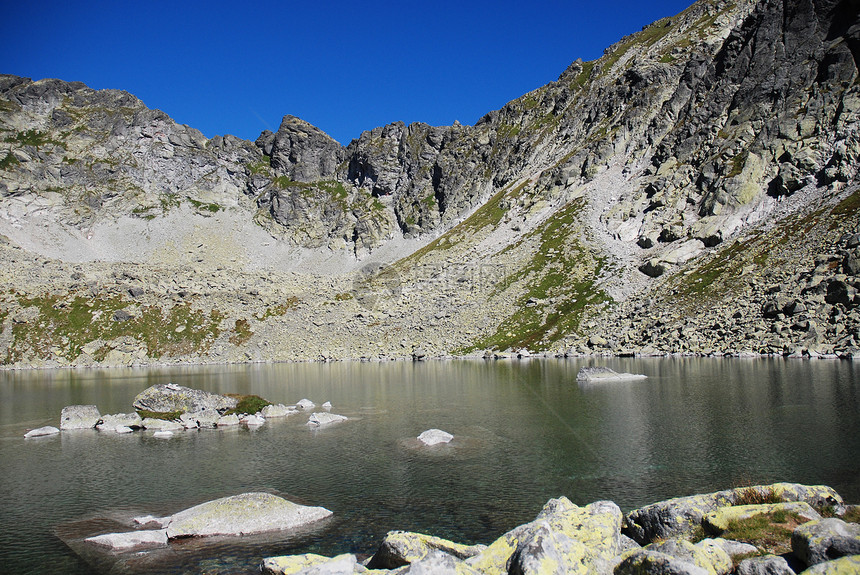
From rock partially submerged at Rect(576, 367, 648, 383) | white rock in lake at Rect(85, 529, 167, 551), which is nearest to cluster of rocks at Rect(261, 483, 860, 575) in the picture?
white rock in lake at Rect(85, 529, 167, 551)

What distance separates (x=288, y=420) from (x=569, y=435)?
82.3ft

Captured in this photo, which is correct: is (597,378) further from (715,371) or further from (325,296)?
(325,296)

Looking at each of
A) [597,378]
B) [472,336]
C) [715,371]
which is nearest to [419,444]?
[597,378]

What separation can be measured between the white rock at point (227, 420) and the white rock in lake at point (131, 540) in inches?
1085

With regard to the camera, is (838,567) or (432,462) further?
(432,462)

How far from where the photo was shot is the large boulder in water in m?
49.0

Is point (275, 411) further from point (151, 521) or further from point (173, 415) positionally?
point (151, 521)

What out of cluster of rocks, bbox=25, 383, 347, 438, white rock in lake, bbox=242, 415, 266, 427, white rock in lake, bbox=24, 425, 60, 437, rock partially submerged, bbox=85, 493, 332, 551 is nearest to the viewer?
rock partially submerged, bbox=85, 493, 332, 551

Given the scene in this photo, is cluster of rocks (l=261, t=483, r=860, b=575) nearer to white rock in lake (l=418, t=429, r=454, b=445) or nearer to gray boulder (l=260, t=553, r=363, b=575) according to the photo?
gray boulder (l=260, t=553, r=363, b=575)

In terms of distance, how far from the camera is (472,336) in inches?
4803

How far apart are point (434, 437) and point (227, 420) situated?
72.5 feet

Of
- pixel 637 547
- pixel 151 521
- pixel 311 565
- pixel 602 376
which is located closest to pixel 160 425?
pixel 151 521

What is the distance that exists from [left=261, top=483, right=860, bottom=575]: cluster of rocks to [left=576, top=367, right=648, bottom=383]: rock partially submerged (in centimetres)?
4714

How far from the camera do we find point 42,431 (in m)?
42.4
